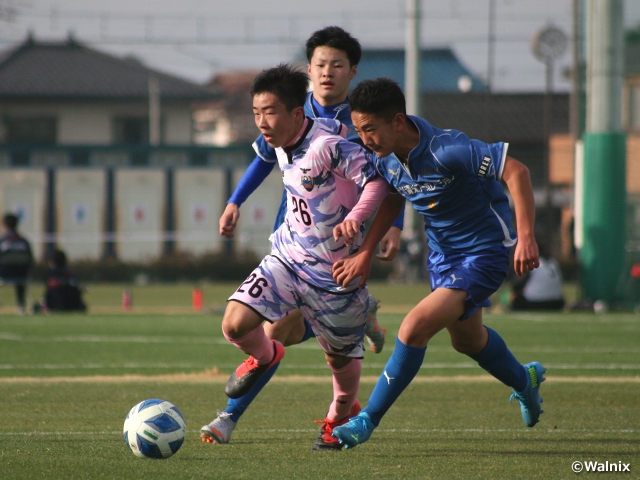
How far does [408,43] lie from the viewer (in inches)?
1156

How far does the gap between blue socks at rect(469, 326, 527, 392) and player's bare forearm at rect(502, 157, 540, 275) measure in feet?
2.61

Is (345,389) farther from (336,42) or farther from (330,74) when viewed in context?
(336,42)

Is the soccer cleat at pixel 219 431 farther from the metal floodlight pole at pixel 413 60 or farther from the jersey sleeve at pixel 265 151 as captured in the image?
the metal floodlight pole at pixel 413 60

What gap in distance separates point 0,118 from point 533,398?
4676 cm

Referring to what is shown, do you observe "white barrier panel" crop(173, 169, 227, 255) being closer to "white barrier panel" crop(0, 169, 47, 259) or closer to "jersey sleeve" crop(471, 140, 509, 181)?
"white barrier panel" crop(0, 169, 47, 259)

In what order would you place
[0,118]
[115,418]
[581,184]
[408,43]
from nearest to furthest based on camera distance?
[115,418]
[581,184]
[408,43]
[0,118]

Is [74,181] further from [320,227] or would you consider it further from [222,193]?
[320,227]

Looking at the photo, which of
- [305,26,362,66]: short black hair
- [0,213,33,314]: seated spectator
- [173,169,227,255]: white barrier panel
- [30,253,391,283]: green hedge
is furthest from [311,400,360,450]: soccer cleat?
[173,169,227,255]: white barrier panel

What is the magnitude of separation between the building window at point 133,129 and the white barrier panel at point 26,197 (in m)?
15.4

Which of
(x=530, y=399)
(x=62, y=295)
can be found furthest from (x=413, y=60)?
(x=530, y=399)

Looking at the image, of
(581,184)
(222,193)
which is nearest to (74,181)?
(222,193)

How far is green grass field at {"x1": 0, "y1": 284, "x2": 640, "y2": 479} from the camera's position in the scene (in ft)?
17.4

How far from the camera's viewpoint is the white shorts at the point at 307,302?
5.80 meters

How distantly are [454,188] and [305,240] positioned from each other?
918mm
